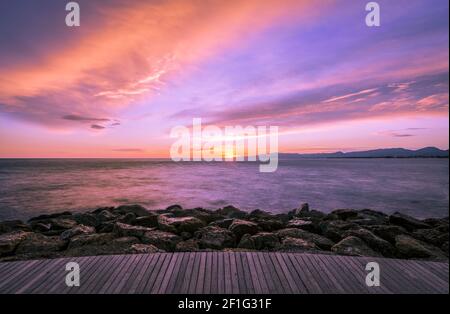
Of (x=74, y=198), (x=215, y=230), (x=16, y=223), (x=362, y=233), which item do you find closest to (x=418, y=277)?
(x=362, y=233)

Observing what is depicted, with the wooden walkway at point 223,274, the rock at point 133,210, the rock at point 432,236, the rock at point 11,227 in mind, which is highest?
the wooden walkway at point 223,274

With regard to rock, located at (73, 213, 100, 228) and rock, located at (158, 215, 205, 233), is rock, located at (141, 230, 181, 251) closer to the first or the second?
rock, located at (158, 215, 205, 233)

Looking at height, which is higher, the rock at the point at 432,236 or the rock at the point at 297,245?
the rock at the point at 297,245

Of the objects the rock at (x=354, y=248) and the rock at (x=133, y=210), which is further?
the rock at (x=133, y=210)

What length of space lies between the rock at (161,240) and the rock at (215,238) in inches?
31.5

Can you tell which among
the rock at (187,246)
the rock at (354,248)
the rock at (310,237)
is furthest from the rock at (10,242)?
the rock at (354,248)

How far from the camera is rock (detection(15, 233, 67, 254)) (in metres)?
8.78

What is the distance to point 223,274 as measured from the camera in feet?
20.6

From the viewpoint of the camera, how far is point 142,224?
12.0 meters

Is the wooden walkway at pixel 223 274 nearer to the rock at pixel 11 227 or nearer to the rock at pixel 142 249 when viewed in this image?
the rock at pixel 142 249

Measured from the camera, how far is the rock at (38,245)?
346 inches

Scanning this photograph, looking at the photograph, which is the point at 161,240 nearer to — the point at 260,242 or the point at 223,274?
the point at 260,242
